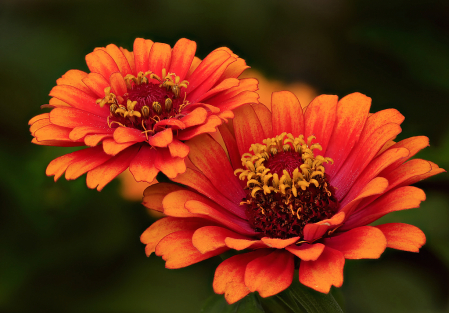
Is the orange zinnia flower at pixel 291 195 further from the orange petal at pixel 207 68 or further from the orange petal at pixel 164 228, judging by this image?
the orange petal at pixel 207 68

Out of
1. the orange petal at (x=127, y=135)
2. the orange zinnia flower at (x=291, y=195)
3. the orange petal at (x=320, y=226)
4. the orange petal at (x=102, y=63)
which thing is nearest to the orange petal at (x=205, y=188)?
the orange zinnia flower at (x=291, y=195)

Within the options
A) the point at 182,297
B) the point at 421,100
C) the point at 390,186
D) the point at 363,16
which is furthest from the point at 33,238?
the point at 363,16

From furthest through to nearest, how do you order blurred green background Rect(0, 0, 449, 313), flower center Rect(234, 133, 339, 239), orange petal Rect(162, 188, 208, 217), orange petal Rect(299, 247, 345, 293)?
1. blurred green background Rect(0, 0, 449, 313)
2. flower center Rect(234, 133, 339, 239)
3. orange petal Rect(162, 188, 208, 217)
4. orange petal Rect(299, 247, 345, 293)

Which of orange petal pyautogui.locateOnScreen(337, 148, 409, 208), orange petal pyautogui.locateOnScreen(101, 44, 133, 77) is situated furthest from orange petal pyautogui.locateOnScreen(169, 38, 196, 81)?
orange petal pyautogui.locateOnScreen(337, 148, 409, 208)

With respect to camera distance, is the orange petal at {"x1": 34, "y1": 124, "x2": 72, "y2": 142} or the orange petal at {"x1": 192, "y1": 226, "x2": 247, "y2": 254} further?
the orange petal at {"x1": 34, "y1": 124, "x2": 72, "y2": 142}

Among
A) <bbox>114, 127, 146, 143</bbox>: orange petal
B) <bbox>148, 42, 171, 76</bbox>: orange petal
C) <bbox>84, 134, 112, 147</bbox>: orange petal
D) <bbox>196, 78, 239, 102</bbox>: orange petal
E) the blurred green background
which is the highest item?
<bbox>196, 78, 239, 102</bbox>: orange petal

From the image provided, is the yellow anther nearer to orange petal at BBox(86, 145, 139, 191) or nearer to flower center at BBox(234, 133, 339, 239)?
orange petal at BBox(86, 145, 139, 191)

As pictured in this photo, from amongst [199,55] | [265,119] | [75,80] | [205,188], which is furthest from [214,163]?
[199,55]
